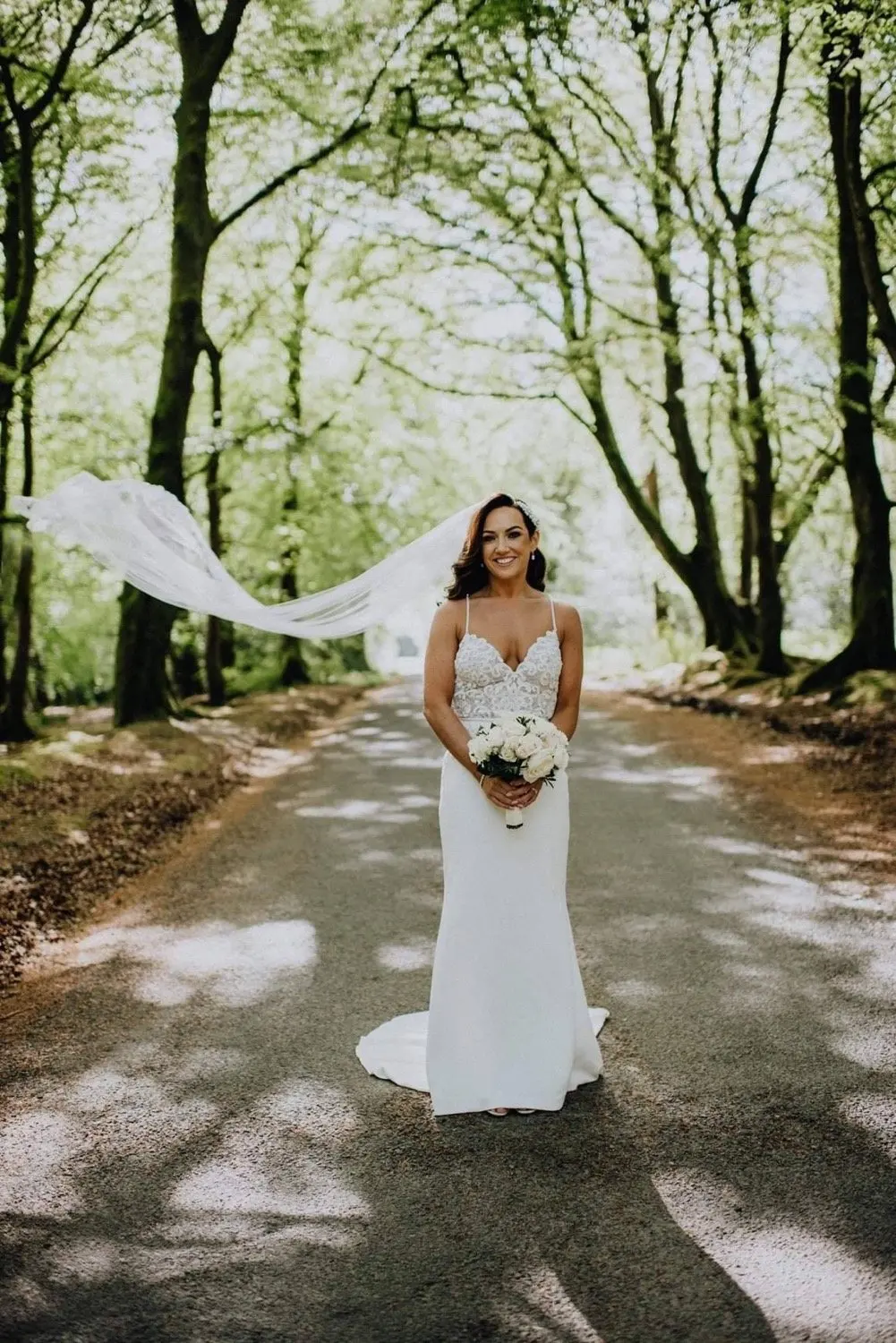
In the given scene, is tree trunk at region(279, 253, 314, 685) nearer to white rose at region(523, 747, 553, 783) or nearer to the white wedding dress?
the white wedding dress

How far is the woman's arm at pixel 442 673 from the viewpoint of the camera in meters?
5.13

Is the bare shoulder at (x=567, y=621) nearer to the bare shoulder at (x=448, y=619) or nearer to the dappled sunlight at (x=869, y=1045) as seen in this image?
the bare shoulder at (x=448, y=619)

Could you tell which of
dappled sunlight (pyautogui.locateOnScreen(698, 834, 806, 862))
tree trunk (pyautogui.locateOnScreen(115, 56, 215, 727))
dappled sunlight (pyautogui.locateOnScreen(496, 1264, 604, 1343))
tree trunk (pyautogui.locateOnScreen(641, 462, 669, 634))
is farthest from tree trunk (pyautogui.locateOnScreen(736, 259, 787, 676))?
dappled sunlight (pyautogui.locateOnScreen(496, 1264, 604, 1343))

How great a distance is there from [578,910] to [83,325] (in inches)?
691

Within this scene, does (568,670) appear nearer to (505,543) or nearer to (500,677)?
(500,677)

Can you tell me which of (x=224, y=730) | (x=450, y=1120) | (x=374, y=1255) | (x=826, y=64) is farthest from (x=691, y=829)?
(x=224, y=730)

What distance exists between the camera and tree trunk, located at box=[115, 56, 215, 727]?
617 inches

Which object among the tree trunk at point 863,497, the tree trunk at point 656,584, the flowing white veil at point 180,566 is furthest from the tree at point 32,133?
the tree trunk at point 656,584

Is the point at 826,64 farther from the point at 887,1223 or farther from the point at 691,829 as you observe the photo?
the point at 887,1223

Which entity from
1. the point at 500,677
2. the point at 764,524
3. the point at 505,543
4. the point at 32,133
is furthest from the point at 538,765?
the point at 764,524

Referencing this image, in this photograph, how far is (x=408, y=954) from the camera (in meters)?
6.75

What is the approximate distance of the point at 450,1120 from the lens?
15.1ft

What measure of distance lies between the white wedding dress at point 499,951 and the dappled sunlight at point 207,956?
1.30m

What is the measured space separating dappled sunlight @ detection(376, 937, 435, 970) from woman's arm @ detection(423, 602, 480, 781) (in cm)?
198
